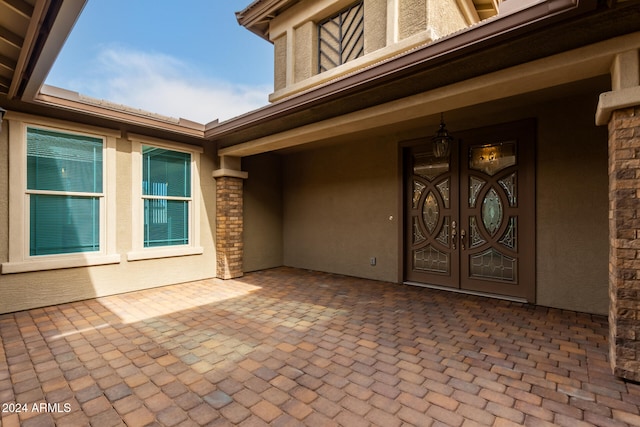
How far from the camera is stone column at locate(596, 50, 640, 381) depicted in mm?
2125

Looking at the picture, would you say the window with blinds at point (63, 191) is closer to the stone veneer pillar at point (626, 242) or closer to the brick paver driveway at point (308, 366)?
the brick paver driveway at point (308, 366)

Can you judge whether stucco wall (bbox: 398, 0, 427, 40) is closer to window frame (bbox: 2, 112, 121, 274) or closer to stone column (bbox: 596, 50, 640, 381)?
stone column (bbox: 596, 50, 640, 381)

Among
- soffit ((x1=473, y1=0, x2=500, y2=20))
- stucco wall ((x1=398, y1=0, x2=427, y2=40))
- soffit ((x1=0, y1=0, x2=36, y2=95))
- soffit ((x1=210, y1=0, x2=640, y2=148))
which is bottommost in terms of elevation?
soffit ((x1=210, y1=0, x2=640, y2=148))

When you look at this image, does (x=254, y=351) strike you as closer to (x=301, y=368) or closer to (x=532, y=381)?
(x=301, y=368)

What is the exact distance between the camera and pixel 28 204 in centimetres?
384

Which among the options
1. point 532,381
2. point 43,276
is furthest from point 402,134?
point 43,276

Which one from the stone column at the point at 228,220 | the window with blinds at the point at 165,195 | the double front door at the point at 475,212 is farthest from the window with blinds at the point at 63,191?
the double front door at the point at 475,212

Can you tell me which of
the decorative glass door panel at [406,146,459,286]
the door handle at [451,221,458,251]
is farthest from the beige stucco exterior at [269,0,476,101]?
the door handle at [451,221,458,251]

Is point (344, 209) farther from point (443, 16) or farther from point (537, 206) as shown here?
point (443, 16)

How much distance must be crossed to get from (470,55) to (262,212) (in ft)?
16.5

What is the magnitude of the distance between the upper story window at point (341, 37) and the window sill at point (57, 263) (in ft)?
16.6

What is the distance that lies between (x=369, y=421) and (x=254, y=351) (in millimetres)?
1259

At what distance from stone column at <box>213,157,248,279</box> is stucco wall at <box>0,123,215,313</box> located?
139 millimetres

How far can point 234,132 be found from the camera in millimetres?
4828
